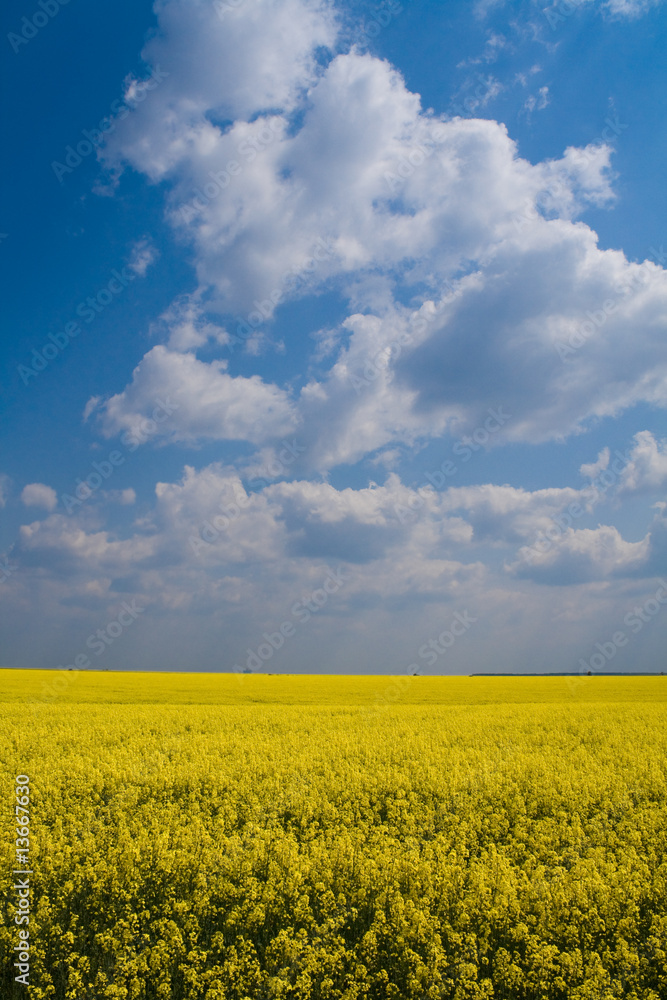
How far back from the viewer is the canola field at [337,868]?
19.3 ft

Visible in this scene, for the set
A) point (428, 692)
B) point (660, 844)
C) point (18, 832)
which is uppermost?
point (18, 832)

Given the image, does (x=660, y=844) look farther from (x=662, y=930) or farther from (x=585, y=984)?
(x=585, y=984)

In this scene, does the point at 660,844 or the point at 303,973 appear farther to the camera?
the point at 660,844

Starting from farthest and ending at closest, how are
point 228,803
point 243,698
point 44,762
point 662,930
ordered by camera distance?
point 243,698 → point 44,762 → point 228,803 → point 662,930

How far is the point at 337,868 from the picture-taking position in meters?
7.59

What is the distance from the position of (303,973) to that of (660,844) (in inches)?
262

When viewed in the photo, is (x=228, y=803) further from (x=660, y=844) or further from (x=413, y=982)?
(x=660, y=844)

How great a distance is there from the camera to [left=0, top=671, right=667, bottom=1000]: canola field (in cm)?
587

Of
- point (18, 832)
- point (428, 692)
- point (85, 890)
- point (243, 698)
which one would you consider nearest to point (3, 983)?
point (85, 890)

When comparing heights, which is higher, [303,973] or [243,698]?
[303,973]

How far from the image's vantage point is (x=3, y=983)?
6148 mm

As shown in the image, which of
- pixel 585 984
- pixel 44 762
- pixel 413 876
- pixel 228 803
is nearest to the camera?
pixel 585 984

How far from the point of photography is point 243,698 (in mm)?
26828

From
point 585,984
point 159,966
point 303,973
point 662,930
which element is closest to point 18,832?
point 159,966
